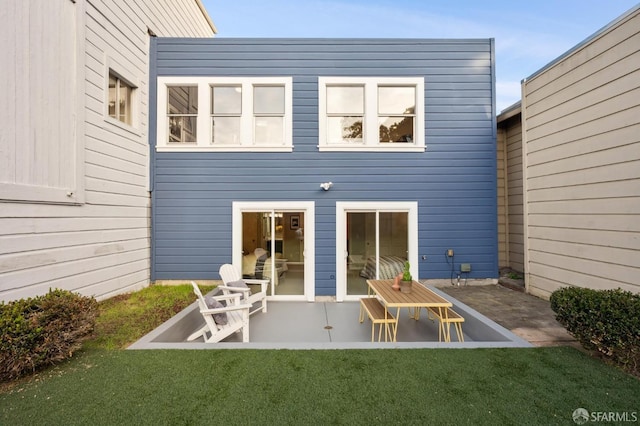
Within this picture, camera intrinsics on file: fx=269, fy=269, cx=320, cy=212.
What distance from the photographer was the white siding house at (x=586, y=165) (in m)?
4.22

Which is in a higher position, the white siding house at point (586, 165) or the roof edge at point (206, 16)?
the roof edge at point (206, 16)

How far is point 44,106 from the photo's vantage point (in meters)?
4.11

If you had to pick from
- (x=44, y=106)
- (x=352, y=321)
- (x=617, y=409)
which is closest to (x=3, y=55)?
(x=44, y=106)

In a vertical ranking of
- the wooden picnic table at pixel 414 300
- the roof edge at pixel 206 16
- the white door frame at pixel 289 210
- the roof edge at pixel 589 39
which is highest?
the roof edge at pixel 206 16

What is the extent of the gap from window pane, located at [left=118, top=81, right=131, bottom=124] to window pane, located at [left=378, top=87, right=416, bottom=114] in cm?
590

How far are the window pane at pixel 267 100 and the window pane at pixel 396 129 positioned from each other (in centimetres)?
256

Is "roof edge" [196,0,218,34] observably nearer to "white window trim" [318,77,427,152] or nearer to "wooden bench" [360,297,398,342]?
"white window trim" [318,77,427,152]

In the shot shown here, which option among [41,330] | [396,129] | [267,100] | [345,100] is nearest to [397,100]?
[396,129]

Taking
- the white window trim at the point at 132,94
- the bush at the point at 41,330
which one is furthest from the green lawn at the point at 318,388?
the white window trim at the point at 132,94

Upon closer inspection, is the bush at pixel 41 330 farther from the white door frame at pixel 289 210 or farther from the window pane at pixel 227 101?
the window pane at pixel 227 101

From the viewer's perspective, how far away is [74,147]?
4.59 meters

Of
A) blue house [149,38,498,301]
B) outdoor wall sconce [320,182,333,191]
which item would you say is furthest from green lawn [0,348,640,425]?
outdoor wall sconce [320,182,333,191]

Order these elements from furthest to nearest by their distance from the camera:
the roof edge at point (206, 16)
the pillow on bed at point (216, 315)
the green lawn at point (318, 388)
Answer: the roof edge at point (206, 16) → the pillow on bed at point (216, 315) → the green lawn at point (318, 388)

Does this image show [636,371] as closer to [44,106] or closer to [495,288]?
[495,288]
